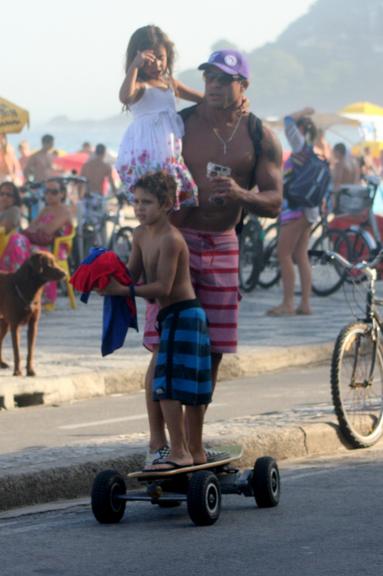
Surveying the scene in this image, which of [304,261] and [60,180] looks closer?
[304,261]

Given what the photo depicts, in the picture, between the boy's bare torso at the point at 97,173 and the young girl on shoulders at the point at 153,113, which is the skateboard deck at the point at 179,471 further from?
the boy's bare torso at the point at 97,173

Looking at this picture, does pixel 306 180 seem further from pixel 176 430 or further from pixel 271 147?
pixel 176 430

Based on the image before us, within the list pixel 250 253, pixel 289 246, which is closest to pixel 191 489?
pixel 289 246

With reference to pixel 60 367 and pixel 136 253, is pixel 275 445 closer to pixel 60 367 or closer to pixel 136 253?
pixel 136 253

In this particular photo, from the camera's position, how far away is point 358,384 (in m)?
9.55

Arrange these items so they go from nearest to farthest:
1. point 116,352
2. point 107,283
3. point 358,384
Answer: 1. point 107,283
2. point 358,384
3. point 116,352

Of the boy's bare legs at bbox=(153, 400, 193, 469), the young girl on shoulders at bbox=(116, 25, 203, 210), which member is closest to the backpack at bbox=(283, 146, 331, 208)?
the young girl on shoulders at bbox=(116, 25, 203, 210)

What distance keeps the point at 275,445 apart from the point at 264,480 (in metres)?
1.66

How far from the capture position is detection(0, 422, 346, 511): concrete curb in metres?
7.84

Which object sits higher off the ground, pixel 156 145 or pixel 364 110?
pixel 364 110

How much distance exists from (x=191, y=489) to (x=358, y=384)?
266 cm

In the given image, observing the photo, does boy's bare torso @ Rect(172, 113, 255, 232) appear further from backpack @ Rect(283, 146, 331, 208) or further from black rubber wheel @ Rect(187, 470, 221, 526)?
backpack @ Rect(283, 146, 331, 208)

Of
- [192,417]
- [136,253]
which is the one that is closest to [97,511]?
[192,417]

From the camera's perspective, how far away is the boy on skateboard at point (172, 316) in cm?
736
